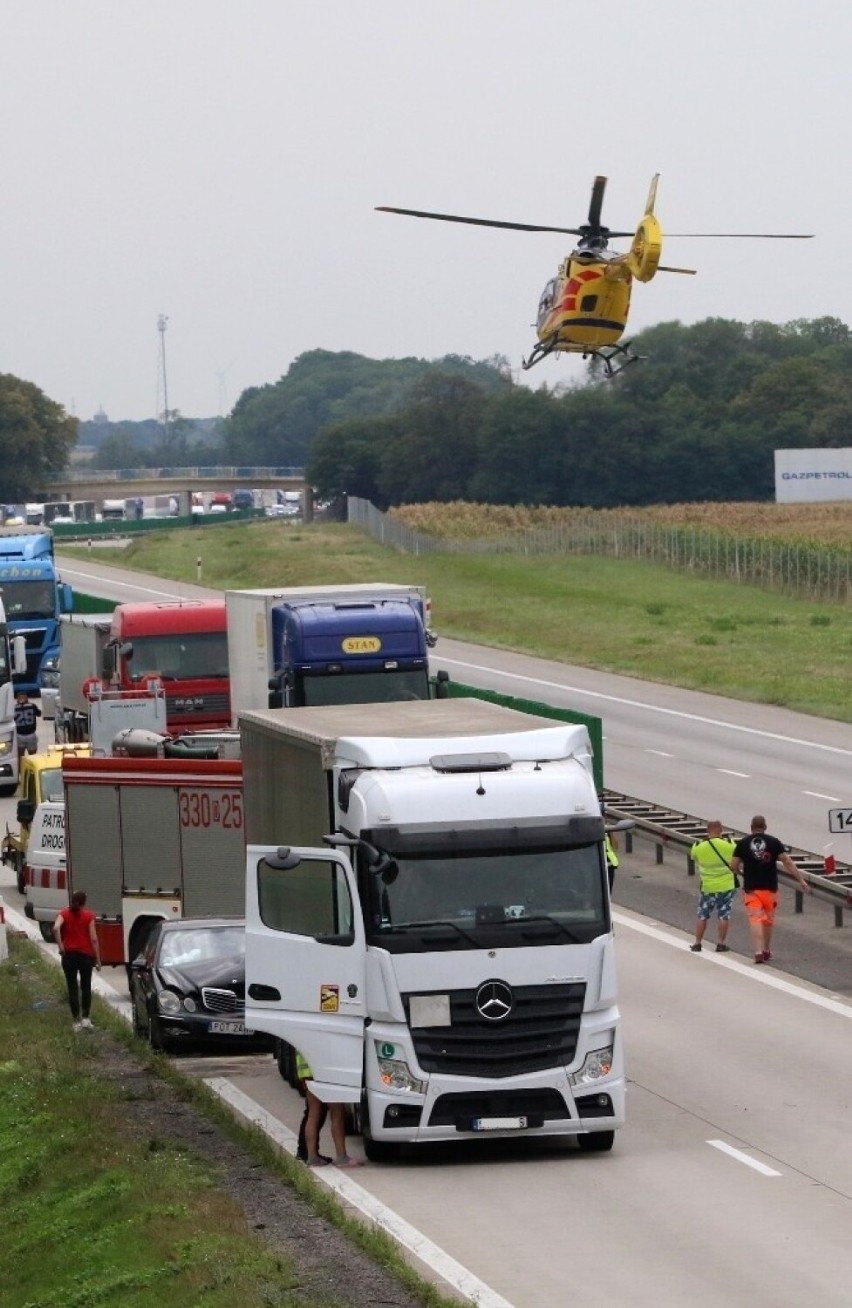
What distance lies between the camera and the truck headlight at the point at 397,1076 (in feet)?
49.8

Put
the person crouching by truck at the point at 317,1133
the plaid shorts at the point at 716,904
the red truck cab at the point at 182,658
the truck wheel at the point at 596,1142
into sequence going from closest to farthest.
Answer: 1. the person crouching by truck at the point at 317,1133
2. the truck wheel at the point at 596,1142
3. the plaid shorts at the point at 716,904
4. the red truck cab at the point at 182,658

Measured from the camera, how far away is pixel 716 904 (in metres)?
24.5

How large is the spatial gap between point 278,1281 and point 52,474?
173 metres

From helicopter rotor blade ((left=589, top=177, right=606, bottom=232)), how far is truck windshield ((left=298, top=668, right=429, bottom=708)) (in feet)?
32.9

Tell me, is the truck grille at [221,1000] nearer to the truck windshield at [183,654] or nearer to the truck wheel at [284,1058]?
the truck wheel at [284,1058]

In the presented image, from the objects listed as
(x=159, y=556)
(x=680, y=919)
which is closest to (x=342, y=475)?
(x=159, y=556)

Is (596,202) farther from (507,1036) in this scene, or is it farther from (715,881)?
(507,1036)

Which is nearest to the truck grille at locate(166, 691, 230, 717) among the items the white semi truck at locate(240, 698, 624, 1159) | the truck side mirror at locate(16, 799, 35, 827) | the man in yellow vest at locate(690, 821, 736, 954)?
the truck side mirror at locate(16, 799, 35, 827)

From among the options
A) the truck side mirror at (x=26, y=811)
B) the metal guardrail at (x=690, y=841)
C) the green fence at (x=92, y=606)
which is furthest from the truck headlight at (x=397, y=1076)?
the green fence at (x=92, y=606)

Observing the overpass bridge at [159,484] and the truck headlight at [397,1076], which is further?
the overpass bridge at [159,484]

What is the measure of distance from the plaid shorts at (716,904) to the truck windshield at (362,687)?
732 cm

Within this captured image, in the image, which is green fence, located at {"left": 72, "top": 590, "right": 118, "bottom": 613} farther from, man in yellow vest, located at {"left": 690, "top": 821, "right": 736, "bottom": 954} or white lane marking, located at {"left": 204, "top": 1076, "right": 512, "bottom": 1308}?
white lane marking, located at {"left": 204, "top": 1076, "right": 512, "bottom": 1308}

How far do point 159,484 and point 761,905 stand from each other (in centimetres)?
16149

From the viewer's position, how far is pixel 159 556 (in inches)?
4491
